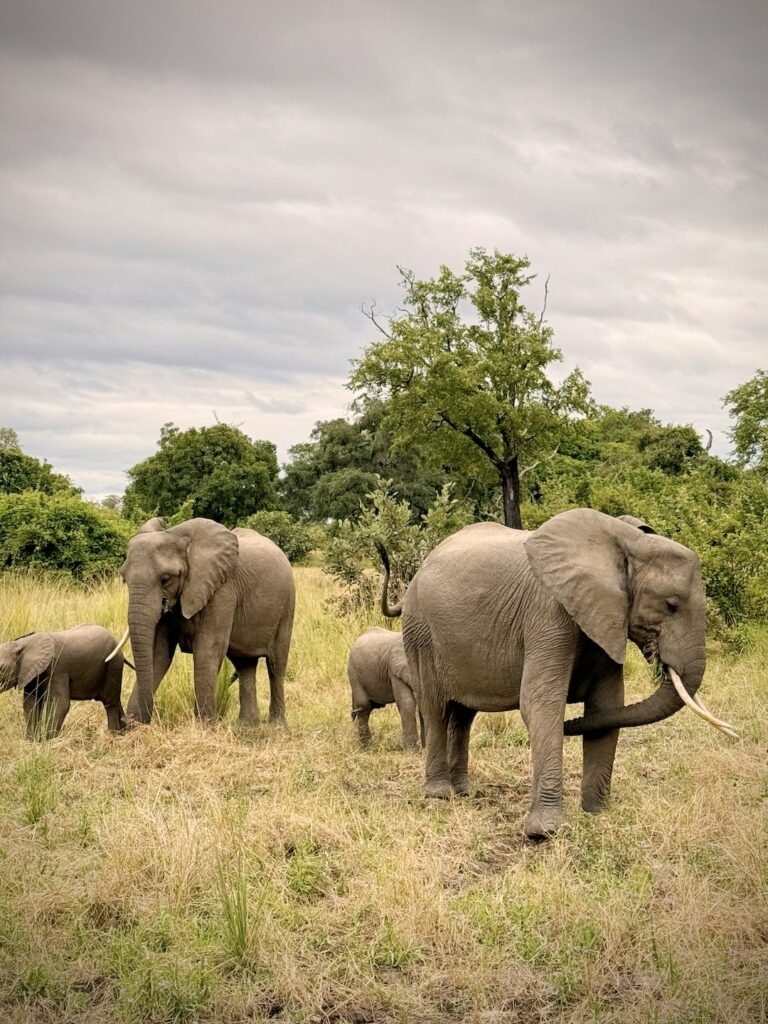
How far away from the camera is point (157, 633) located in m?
10.8

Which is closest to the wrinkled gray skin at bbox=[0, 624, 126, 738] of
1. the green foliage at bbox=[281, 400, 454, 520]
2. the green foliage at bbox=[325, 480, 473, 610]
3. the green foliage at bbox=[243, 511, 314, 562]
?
the green foliage at bbox=[325, 480, 473, 610]

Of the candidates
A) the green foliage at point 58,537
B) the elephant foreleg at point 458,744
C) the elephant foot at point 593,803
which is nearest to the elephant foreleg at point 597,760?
the elephant foot at point 593,803

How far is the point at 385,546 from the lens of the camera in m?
18.7

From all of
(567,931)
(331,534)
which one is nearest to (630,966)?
(567,931)

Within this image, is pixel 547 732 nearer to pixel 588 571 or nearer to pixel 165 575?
pixel 588 571

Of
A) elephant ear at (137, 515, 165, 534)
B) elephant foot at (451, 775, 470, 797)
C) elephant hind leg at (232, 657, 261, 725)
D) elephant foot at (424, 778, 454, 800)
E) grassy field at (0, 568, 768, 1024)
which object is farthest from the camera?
elephant hind leg at (232, 657, 261, 725)

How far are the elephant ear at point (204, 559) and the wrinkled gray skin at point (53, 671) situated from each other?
3.16ft

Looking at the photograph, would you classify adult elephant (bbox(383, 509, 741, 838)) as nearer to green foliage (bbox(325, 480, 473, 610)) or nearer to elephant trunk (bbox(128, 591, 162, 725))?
elephant trunk (bbox(128, 591, 162, 725))

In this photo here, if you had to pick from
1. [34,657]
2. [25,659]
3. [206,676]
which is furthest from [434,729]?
[25,659]

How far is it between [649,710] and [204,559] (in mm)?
5004

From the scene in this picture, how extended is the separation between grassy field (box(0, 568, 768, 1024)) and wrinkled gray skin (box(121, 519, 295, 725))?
111 cm

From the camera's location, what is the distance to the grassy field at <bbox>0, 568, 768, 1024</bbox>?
191 inches

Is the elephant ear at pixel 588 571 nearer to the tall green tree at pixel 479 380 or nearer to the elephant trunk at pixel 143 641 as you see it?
the elephant trunk at pixel 143 641

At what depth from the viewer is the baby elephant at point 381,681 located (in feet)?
33.6
